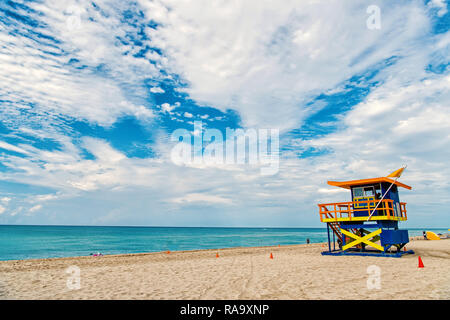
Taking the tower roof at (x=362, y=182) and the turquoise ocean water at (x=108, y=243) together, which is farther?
the turquoise ocean water at (x=108, y=243)

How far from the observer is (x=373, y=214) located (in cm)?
1688

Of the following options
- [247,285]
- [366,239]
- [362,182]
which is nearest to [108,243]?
[366,239]

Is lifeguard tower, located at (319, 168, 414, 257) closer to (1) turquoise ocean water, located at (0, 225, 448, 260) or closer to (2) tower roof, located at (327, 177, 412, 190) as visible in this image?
(2) tower roof, located at (327, 177, 412, 190)

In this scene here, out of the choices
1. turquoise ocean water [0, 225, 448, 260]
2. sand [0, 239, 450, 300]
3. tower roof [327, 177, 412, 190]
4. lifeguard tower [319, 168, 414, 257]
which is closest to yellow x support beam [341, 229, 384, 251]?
lifeguard tower [319, 168, 414, 257]

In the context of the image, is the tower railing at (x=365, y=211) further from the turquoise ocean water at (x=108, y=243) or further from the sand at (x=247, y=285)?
the turquoise ocean water at (x=108, y=243)

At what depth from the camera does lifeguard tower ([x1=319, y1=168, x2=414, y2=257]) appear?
1630 centimetres

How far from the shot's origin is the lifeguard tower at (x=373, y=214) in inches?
642

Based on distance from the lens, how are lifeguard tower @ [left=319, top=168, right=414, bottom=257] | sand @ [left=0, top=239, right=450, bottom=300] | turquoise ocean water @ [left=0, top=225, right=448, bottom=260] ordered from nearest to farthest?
sand @ [left=0, top=239, right=450, bottom=300]
lifeguard tower @ [left=319, top=168, right=414, bottom=257]
turquoise ocean water @ [left=0, top=225, right=448, bottom=260]

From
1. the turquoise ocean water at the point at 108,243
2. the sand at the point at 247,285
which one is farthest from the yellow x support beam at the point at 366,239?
the turquoise ocean water at the point at 108,243
